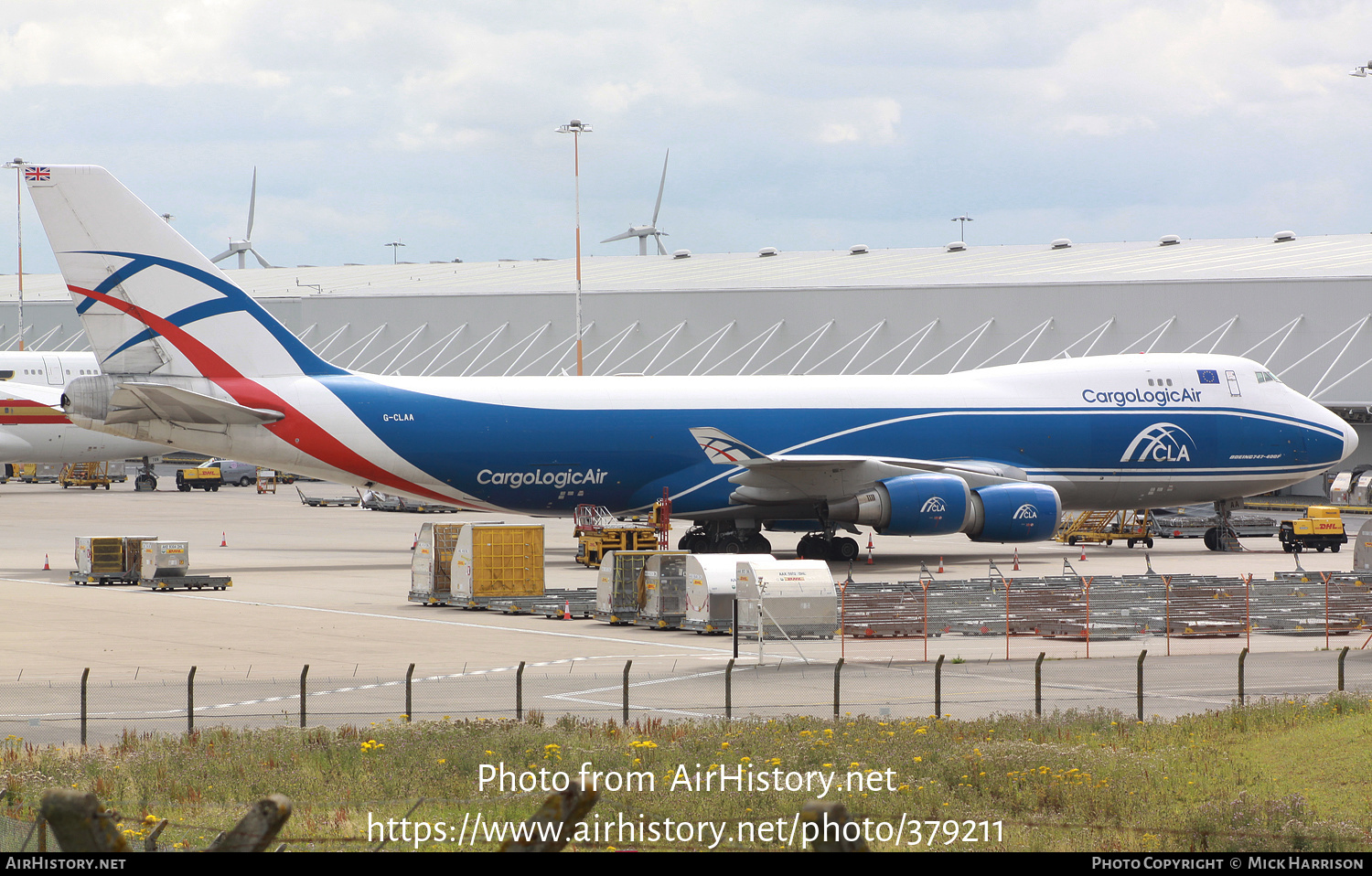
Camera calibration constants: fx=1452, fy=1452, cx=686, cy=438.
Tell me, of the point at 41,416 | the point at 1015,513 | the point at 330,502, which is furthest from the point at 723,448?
the point at 41,416

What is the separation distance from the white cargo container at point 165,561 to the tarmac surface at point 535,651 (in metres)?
0.63

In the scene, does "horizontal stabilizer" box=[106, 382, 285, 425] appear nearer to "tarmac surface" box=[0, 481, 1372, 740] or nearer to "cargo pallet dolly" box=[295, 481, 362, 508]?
"tarmac surface" box=[0, 481, 1372, 740]

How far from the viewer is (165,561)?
120ft

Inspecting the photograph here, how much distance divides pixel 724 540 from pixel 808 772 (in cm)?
2695

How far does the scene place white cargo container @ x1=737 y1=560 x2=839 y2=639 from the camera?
27.7 metres

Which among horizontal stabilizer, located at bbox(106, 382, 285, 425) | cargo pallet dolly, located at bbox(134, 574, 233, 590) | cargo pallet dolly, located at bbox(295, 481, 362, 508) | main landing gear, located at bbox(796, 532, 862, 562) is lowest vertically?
cargo pallet dolly, located at bbox(134, 574, 233, 590)

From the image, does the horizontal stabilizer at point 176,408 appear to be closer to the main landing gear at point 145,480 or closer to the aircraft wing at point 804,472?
the aircraft wing at point 804,472

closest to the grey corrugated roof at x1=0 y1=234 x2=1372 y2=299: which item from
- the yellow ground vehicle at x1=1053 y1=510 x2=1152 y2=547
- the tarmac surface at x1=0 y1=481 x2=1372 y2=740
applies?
the yellow ground vehicle at x1=1053 y1=510 x2=1152 y2=547

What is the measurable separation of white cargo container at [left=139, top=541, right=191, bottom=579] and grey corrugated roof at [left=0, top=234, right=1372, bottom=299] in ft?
170

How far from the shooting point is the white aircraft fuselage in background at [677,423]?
122ft

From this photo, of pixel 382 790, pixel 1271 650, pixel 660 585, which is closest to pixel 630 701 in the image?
pixel 382 790

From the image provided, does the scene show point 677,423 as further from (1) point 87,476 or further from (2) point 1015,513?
(1) point 87,476
